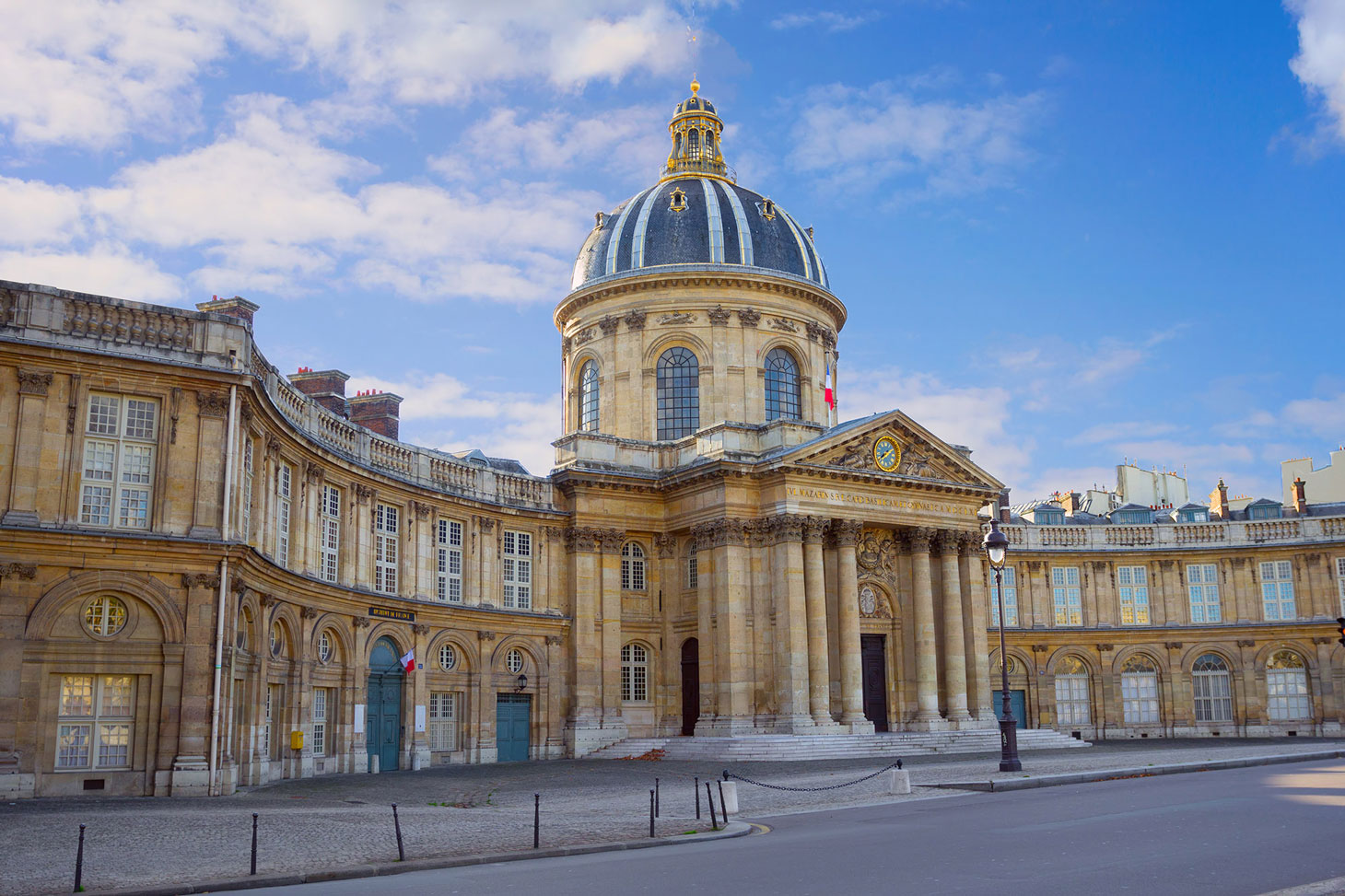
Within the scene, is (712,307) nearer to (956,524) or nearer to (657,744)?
(956,524)

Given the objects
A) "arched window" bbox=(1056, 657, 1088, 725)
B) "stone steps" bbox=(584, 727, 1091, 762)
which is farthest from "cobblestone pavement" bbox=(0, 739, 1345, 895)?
"arched window" bbox=(1056, 657, 1088, 725)

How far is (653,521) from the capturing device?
49031mm

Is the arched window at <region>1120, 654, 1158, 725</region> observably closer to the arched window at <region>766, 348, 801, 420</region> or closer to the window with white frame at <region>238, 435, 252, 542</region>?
the arched window at <region>766, 348, 801, 420</region>

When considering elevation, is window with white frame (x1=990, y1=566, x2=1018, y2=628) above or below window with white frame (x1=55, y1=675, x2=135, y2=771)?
above

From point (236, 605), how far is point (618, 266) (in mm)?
28579

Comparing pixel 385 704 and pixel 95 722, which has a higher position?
pixel 385 704

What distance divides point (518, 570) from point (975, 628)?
57.8 feet

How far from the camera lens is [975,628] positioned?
49.5 meters

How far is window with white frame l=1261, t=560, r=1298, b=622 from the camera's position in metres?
57.7

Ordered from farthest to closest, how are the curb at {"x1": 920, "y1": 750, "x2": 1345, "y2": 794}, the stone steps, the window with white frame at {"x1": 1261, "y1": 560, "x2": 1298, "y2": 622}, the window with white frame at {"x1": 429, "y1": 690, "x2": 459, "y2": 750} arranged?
the window with white frame at {"x1": 1261, "y1": 560, "x2": 1298, "y2": 622} < the window with white frame at {"x1": 429, "y1": 690, "x2": 459, "y2": 750} < the stone steps < the curb at {"x1": 920, "y1": 750, "x2": 1345, "y2": 794}

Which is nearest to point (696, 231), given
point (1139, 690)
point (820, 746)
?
point (820, 746)

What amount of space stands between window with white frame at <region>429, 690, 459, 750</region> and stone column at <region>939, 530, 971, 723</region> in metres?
18.1

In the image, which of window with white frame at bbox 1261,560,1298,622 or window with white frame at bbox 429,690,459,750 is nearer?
window with white frame at bbox 429,690,459,750

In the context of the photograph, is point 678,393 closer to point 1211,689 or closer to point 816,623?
point 816,623
